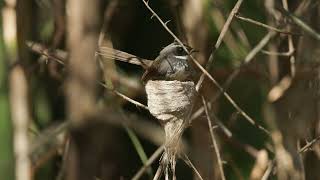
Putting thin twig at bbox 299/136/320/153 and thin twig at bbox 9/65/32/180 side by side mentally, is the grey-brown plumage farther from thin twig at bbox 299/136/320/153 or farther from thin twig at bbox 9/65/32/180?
thin twig at bbox 9/65/32/180

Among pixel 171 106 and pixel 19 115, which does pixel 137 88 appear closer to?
pixel 171 106

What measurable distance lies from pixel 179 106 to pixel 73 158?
1001 mm

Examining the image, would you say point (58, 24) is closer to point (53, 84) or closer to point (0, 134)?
point (53, 84)

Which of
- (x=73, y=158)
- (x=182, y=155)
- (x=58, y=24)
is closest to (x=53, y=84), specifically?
(x=58, y=24)

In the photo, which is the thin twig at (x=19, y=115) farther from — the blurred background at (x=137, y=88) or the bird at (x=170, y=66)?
the bird at (x=170, y=66)

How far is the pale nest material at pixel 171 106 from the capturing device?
1474mm

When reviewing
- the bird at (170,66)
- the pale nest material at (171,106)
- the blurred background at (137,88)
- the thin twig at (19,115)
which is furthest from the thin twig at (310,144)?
the thin twig at (19,115)

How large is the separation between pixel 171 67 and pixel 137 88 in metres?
0.45

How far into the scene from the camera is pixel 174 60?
1.98m

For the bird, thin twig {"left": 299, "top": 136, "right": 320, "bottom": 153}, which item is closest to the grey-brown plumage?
the bird

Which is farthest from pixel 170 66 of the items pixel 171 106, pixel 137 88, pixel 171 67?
pixel 137 88

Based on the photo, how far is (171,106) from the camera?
5.26ft

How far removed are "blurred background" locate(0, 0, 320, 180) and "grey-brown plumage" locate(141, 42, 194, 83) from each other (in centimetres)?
6

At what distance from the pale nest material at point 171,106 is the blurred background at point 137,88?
0.04 m
